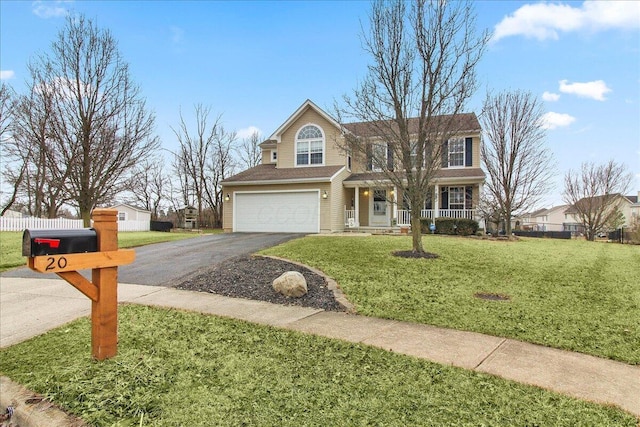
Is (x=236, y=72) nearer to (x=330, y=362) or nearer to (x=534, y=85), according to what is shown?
(x=534, y=85)

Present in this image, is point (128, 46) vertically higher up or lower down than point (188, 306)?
higher up

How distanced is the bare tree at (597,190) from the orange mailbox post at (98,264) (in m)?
28.7

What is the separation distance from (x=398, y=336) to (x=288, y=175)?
14945 millimetres

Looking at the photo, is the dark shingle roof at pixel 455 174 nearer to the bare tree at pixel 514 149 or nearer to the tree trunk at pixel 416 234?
the bare tree at pixel 514 149

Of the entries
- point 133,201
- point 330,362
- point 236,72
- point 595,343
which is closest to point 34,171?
point 133,201

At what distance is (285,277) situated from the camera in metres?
6.04

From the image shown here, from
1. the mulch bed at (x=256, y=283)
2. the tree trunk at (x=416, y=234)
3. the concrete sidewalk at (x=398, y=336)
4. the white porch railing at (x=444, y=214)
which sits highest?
the white porch railing at (x=444, y=214)

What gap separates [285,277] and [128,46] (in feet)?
39.2

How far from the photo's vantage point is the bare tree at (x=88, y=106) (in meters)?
11.7

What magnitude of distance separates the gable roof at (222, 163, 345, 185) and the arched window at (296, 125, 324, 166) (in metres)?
0.62

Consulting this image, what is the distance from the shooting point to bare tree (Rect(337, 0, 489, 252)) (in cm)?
925

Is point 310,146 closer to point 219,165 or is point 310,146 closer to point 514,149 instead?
point 514,149

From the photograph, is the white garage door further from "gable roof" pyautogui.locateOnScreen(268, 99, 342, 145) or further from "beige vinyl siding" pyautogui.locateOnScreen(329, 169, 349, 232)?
"gable roof" pyautogui.locateOnScreen(268, 99, 342, 145)

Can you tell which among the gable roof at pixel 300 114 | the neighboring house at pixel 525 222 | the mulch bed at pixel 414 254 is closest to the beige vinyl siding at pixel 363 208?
the gable roof at pixel 300 114
